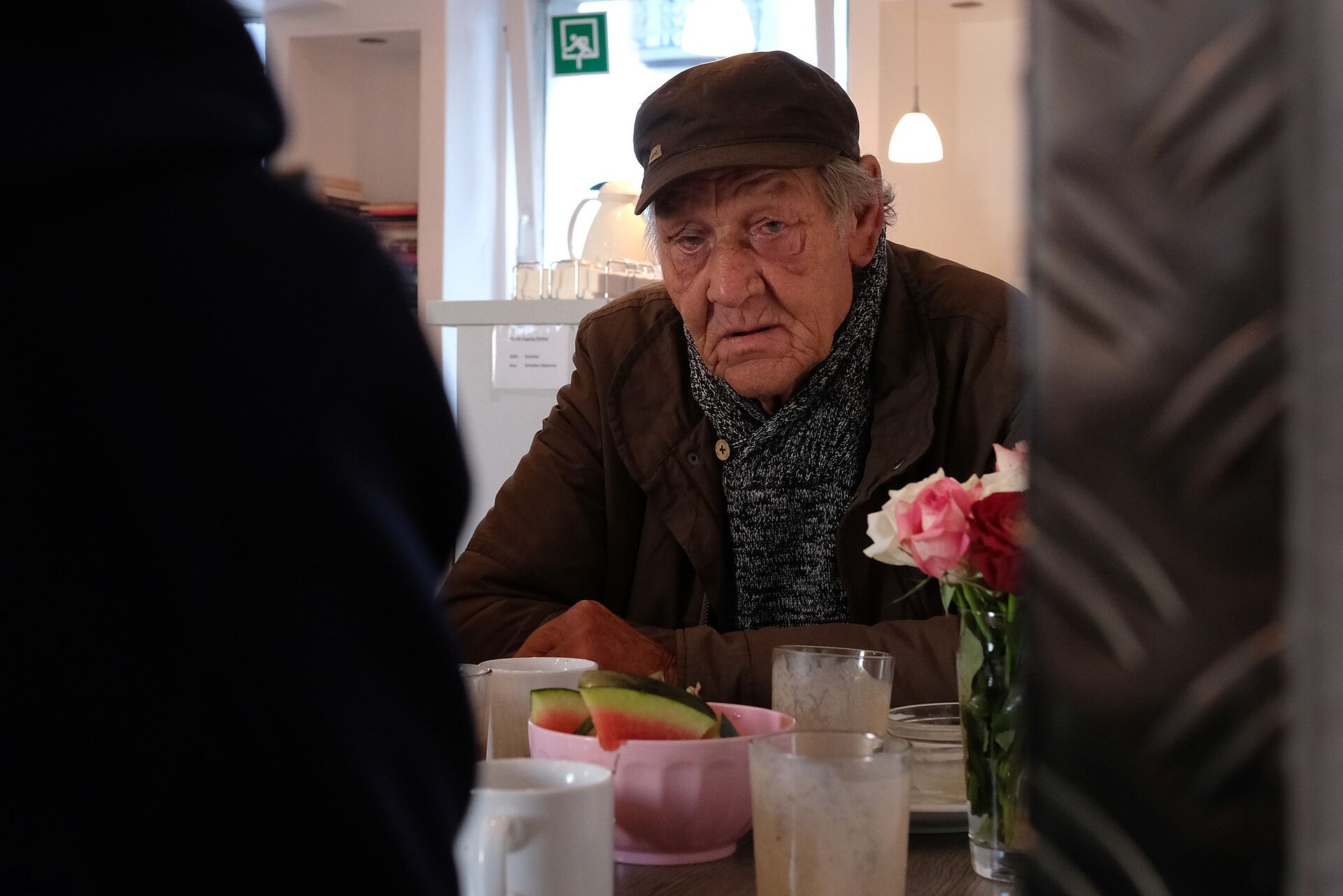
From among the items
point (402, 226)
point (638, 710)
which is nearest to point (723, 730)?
point (638, 710)

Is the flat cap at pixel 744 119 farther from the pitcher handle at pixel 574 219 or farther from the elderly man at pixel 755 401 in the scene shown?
the pitcher handle at pixel 574 219

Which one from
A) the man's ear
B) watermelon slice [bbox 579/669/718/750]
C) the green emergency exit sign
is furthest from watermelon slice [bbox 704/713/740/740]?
the green emergency exit sign

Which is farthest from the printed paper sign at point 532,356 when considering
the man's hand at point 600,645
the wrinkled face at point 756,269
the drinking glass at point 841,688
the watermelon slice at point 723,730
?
the watermelon slice at point 723,730

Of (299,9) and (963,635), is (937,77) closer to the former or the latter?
(299,9)

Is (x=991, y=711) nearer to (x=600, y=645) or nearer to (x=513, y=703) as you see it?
(x=513, y=703)

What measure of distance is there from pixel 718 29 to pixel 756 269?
2899mm

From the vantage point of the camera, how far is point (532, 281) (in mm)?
3301

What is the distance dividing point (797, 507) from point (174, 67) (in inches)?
57.0

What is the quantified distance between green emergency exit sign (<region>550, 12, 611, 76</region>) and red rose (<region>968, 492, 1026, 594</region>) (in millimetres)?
4431

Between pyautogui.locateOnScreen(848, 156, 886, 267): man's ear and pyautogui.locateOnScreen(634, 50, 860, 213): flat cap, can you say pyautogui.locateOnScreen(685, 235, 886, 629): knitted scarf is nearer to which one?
pyautogui.locateOnScreen(848, 156, 886, 267): man's ear

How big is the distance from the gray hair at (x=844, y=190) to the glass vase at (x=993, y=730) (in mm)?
1088

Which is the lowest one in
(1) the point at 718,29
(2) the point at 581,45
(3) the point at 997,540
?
(3) the point at 997,540

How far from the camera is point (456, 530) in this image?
497mm

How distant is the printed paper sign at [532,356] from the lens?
3049mm
